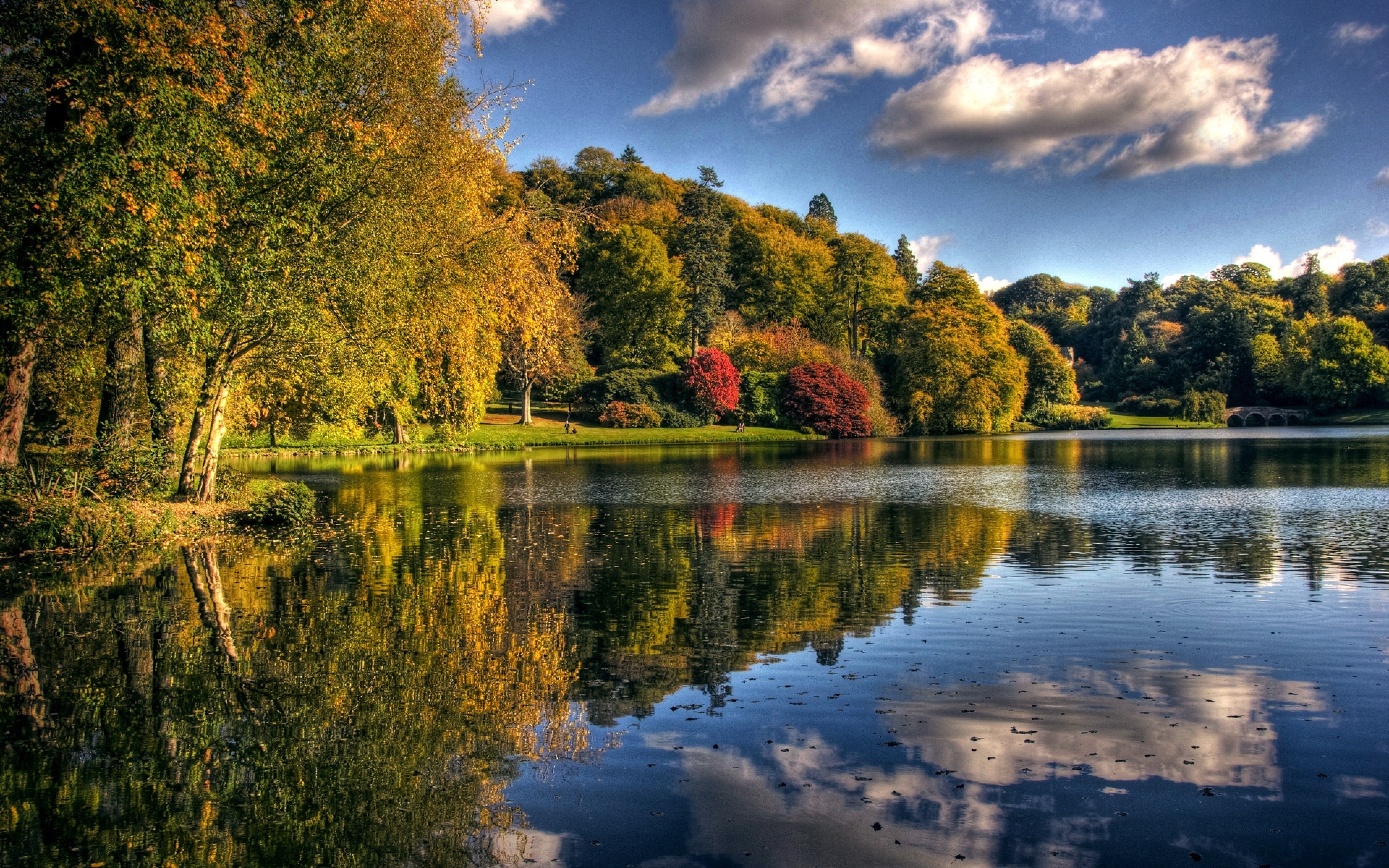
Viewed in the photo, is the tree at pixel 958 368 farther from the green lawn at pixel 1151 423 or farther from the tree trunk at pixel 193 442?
the tree trunk at pixel 193 442

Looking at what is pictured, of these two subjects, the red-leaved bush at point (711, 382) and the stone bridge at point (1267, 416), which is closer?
the red-leaved bush at point (711, 382)

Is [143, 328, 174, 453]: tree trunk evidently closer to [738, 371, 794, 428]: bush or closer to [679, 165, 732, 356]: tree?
[738, 371, 794, 428]: bush

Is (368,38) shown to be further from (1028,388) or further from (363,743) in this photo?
(1028,388)

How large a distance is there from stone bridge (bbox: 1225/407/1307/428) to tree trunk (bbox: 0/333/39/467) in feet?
352

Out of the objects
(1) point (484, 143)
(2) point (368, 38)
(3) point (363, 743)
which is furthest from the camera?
(1) point (484, 143)

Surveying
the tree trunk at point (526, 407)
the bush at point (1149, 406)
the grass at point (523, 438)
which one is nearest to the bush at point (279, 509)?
the grass at point (523, 438)

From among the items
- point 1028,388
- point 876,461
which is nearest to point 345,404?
point 876,461

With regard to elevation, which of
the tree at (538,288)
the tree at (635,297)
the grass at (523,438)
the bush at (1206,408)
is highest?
the tree at (635,297)

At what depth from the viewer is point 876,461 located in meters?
45.2

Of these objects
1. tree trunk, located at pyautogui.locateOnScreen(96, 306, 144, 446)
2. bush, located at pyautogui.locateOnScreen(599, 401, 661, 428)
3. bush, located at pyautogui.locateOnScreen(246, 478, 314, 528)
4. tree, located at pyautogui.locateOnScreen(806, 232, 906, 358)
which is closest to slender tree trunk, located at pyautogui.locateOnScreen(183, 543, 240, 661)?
bush, located at pyautogui.locateOnScreen(246, 478, 314, 528)

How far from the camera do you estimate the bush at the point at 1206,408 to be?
97188mm

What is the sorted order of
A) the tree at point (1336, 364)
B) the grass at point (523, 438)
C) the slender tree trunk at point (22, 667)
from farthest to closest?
the tree at point (1336, 364) < the grass at point (523, 438) < the slender tree trunk at point (22, 667)

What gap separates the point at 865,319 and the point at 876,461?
5224cm

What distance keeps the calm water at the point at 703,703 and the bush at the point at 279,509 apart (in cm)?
321
